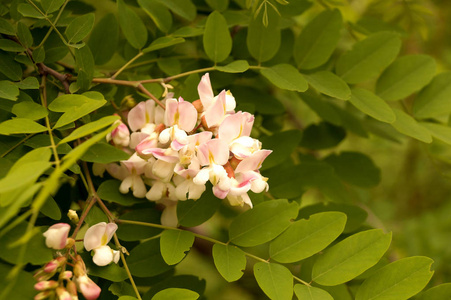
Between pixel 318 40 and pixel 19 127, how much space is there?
464mm

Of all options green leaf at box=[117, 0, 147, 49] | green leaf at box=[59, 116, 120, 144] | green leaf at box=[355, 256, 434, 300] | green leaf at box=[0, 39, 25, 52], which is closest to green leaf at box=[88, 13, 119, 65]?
green leaf at box=[117, 0, 147, 49]

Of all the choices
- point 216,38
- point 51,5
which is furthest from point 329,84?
point 51,5

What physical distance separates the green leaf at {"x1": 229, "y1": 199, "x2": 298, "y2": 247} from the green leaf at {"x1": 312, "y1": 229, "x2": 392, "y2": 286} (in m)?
0.07

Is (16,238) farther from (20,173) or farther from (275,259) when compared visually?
(275,259)

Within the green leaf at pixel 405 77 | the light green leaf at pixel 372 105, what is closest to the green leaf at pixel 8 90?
the light green leaf at pixel 372 105

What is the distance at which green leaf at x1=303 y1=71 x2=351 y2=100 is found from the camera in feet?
2.38

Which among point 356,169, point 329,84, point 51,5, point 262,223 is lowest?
point 356,169

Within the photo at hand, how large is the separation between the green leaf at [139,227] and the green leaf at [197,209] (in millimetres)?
45

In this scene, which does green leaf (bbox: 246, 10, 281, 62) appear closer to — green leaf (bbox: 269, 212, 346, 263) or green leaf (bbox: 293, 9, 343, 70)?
green leaf (bbox: 293, 9, 343, 70)

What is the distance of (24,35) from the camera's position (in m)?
0.63

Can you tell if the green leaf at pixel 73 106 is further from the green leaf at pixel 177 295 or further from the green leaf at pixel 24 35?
the green leaf at pixel 177 295

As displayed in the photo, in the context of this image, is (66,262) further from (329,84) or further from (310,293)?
(329,84)

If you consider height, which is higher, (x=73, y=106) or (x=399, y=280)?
(x=73, y=106)

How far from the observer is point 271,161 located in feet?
2.50
